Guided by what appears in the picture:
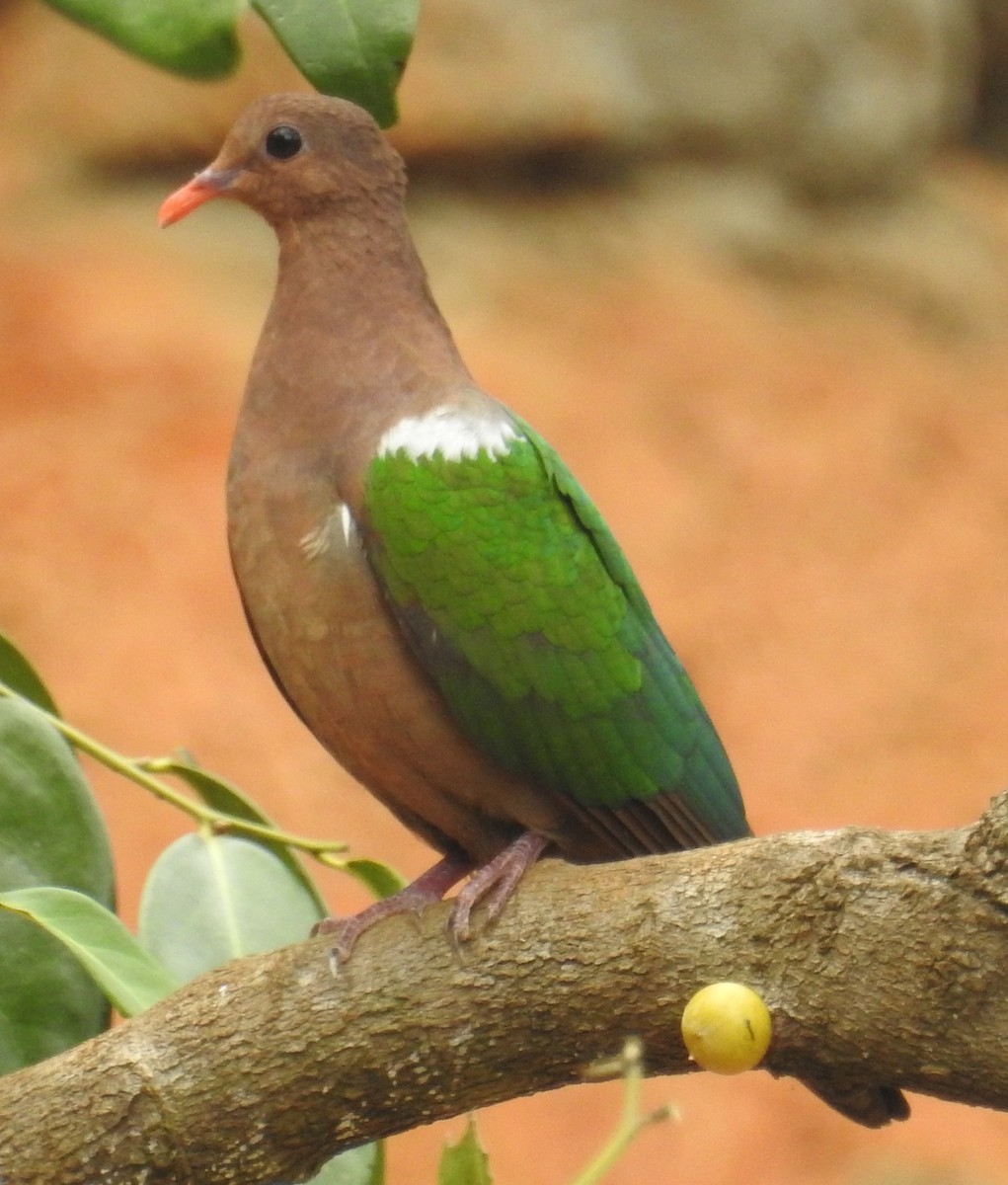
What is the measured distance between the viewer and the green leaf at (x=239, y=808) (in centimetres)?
220

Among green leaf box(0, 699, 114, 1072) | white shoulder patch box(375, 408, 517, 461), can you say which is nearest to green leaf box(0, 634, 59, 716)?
green leaf box(0, 699, 114, 1072)

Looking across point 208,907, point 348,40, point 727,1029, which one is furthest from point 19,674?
point 727,1029

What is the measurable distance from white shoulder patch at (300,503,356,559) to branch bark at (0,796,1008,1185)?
19.2 inches

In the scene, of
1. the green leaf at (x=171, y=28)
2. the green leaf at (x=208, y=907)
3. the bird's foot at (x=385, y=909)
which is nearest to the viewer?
the green leaf at (x=171, y=28)

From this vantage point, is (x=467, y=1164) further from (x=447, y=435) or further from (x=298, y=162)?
(x=298, y=162)

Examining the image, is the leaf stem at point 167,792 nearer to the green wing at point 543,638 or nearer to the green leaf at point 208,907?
the green leaf at point 208,907

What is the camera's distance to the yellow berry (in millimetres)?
1447

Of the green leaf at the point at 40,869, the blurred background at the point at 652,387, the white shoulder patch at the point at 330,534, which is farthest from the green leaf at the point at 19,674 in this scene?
the blurred background at the point at 652,387

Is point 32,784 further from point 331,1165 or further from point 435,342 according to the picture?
point 435,342

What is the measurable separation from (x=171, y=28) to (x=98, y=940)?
2.79 feet

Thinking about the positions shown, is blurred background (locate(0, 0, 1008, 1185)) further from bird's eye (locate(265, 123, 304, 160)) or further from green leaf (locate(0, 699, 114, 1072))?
green leaf (locate(0, 699, 114, 1072))

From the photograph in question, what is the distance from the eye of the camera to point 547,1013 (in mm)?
1688

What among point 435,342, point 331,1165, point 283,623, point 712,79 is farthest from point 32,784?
point 712,79

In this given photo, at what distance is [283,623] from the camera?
7.17ft
